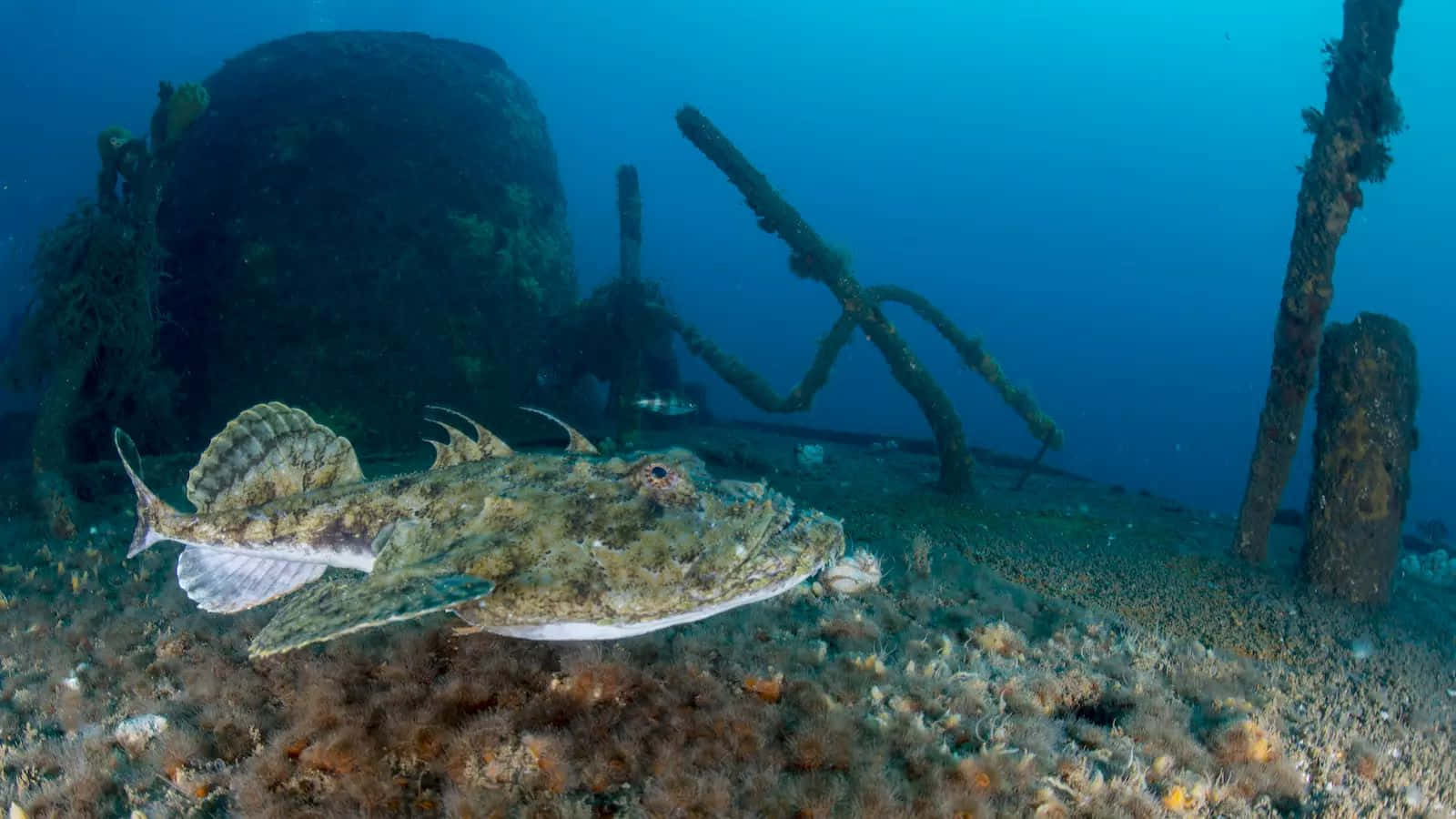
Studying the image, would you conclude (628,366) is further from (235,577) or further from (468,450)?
(235,577)

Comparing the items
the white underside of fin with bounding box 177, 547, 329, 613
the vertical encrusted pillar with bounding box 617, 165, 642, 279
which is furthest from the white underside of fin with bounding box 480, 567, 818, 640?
the vertical encrusted pillar with bounding box 617, 165, 642, 279

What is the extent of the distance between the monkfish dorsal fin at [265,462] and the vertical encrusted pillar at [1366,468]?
1038cm

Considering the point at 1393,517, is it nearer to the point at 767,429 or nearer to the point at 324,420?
the point at 767,429

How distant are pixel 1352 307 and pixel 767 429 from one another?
155m

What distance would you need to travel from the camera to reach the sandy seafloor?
122 inches

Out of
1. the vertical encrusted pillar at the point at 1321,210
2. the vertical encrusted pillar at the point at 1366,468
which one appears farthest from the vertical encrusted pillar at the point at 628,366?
the vertical encrusted pillar at the point at 1366,468

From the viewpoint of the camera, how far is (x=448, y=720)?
Result: 3389 millimetres

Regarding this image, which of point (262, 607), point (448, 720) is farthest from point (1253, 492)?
point (262, 607)

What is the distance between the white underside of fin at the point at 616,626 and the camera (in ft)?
10.3

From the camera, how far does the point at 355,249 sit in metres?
13.0

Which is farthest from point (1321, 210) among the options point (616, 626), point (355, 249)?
point (355, 249)

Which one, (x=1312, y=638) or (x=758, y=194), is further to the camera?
(x=758, y=194)

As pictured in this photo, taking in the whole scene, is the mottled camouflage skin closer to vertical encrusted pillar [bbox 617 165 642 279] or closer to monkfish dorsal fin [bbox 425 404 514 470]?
monkfish dorsal fin [bbox 425 404 514 470]

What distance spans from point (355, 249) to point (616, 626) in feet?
41.4
